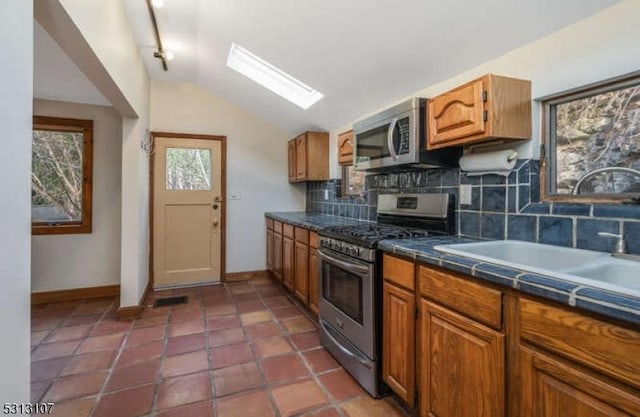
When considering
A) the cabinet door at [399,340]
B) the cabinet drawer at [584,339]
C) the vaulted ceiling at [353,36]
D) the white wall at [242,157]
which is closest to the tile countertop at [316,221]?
the white wall at [242,157]

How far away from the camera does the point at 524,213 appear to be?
165 cm

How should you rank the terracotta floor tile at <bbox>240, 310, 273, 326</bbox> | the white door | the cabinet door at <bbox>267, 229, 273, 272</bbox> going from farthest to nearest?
the cabinet door at <bbox>267, 229, 273, 272</bbox> → the white door → the terracotta floor tile at <bbox>240, 310, 273, 326</bbox>

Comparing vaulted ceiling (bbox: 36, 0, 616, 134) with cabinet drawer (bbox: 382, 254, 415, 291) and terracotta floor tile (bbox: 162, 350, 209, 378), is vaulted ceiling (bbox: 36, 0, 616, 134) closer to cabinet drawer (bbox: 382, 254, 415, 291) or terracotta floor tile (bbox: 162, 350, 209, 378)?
cabinet drawer (bbox: 382, 254, 415, 291)

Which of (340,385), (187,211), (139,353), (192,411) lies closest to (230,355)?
(192,411)

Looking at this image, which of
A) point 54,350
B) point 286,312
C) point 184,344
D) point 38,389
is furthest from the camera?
point 286,312

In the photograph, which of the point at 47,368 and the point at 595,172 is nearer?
the point at 595,172

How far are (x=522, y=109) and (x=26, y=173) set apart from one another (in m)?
2.11

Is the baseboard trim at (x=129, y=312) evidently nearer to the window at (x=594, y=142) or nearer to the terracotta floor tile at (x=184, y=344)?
the terracotta floor tile at (x=184, y=344)

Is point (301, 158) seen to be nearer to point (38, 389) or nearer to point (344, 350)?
point (344, 350)

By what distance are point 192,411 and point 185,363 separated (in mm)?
536

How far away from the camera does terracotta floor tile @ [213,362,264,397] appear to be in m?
1.87

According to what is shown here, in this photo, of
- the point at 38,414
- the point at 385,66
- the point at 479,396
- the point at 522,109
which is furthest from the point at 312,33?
the point at 38,414

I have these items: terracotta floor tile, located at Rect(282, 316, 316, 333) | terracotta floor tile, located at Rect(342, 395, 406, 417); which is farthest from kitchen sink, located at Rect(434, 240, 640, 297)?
terracotta floor tile, located at Rect(282, 316, 316, 333)

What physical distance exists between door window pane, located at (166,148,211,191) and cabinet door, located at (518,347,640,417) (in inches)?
151
